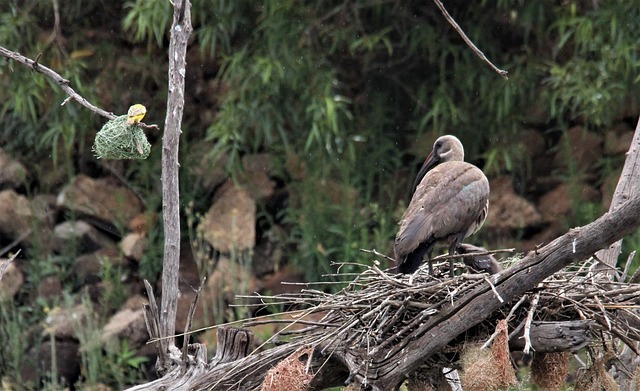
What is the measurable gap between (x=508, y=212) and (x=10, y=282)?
3327 mm

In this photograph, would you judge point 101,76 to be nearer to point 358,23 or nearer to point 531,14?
point 358,23

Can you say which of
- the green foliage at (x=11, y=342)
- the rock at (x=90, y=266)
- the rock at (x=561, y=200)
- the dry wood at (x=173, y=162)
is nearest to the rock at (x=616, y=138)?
the rock at (x=561, y=200)

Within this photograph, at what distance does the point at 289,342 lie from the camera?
14.4 feet

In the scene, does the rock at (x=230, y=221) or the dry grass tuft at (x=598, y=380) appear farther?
the rock at (x=230, y=221)

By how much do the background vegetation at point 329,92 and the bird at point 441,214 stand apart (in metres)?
2.57

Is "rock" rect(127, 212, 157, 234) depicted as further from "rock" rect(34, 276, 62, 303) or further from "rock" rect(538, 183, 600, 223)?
"rock" rect(538, 183, 600, 223)

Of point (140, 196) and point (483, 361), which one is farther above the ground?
point (483, 361)

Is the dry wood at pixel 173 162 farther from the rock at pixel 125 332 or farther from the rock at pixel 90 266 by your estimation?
the rock at pixel 90 266

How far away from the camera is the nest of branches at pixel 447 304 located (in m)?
4.04

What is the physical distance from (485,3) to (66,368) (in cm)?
363

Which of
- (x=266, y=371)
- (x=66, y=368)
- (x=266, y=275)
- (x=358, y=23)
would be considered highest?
(x=358, y=23)

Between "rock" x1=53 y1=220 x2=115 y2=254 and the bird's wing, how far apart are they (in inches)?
156

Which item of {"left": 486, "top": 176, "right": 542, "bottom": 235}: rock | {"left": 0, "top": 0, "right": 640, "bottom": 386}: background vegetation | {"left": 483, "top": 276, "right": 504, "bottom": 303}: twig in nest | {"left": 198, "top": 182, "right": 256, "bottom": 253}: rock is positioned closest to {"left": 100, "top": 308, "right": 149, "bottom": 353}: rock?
{"left": 0, "top": 0, "right": 640, "bottom": 386}: background vegetation

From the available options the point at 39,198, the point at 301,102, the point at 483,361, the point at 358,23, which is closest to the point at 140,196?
the point at 39,198
